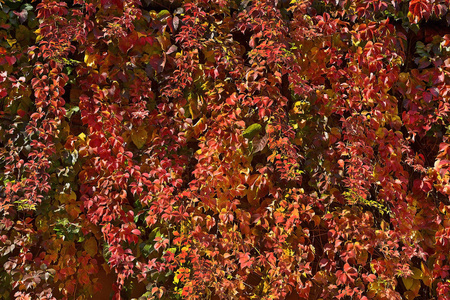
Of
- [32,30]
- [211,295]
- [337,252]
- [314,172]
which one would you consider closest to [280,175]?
[314,172]

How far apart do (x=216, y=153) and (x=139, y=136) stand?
413 millimetres

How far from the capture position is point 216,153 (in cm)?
222

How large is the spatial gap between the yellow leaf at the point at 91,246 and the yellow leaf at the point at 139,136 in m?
0.55

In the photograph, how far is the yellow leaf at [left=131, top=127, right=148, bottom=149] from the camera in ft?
7.49

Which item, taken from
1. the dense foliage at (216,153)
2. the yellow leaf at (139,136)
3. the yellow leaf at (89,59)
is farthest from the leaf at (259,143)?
the yellow leaf at (89,59)

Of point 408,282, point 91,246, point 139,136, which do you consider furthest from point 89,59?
point 408,282

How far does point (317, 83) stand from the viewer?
235 cm

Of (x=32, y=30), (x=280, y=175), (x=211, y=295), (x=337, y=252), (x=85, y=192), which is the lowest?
(x=211, y=295)

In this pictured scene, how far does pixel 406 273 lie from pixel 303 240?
55cm

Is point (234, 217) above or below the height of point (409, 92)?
below

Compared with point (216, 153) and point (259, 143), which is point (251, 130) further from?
point (216, 153)

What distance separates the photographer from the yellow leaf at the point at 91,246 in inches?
90.4

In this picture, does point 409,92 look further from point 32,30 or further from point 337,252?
point 32,30

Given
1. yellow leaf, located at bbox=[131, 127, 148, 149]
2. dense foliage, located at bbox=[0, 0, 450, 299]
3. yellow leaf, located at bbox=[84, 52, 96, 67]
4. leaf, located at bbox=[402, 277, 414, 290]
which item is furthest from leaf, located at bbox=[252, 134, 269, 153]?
leaf, located at bbox=[402, 277, 414, 290]
